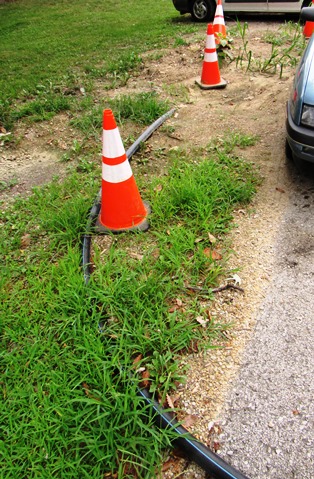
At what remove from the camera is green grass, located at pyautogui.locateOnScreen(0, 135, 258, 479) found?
6.10 feet

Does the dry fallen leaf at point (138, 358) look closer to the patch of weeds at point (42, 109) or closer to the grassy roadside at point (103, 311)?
the grassy roadside at point (103, 311)

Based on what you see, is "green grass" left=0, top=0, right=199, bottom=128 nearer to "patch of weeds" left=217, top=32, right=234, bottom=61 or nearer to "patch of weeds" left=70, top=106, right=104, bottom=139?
"patch of weeds" left=70, top=106, right=104, bottom=139

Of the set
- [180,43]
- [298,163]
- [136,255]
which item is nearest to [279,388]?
[136,255]

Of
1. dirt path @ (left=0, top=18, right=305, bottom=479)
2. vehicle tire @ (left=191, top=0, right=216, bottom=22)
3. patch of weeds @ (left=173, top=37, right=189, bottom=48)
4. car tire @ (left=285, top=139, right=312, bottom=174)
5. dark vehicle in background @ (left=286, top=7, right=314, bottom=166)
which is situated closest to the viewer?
dirt path @ (left=0, top=18, right=305, bottom=479)

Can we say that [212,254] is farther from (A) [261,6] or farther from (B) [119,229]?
(A) [261,6]

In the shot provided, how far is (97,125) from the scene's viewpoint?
15.0ft

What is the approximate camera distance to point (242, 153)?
3.87 meters

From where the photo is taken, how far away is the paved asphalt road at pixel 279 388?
179 cm

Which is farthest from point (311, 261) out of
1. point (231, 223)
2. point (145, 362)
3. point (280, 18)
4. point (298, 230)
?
point (280, 18)

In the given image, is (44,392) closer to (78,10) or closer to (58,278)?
(58,278)

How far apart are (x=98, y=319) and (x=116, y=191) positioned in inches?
39.8

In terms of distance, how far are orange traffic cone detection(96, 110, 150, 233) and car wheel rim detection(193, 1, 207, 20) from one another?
23.2 ft

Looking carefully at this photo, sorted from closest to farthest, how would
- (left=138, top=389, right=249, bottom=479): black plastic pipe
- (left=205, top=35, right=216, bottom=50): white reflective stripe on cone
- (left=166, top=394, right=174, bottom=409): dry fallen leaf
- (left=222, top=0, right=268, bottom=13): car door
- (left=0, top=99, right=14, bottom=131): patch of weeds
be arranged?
A: (left=138, top=389, right=249, bottom=479): black plastic pipe, (left=166, top=394, right=174, bottom=409): dry fallen leaf, (left=0, top=99, right=14, bottom=131): patch of weeds, (left=205, top=35, right=216, bottom=50): white reflective stripe on cone, (left=222, top=0, right=268, bottom=13): car door

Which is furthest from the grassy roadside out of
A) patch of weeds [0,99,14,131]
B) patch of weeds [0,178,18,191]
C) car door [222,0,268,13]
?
car door [222,0,268,13]
